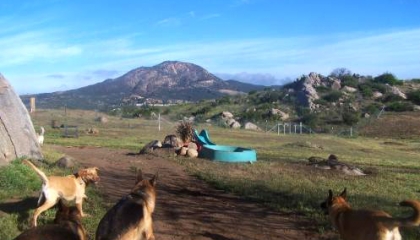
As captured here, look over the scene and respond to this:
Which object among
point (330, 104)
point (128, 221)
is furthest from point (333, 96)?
point (128, 221)

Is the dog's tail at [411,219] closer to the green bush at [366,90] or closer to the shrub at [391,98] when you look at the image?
the shrub at [391,98]

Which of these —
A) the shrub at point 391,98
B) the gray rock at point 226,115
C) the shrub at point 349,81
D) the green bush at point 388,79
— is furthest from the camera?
the green bush at point 388,79

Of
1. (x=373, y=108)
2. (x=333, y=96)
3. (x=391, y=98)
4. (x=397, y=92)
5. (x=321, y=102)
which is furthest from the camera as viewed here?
(x=397, y=92)

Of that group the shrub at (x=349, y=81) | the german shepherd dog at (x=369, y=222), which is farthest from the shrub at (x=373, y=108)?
the german shepherd dog at (x=369, y=222)

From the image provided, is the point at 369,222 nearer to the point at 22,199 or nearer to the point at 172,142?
the point at 22,199

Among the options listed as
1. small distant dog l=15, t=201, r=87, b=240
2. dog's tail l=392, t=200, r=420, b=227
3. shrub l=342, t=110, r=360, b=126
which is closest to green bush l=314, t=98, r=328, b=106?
shrub l=342, t=110, r=360, b=126

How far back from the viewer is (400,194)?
41.6ft

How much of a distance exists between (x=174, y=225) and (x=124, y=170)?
651 centimetres

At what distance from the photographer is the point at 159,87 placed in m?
112

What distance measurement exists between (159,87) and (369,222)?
106m

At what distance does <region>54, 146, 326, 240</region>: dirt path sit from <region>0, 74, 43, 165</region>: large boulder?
2094mm

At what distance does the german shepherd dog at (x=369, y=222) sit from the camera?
6129 millimetres

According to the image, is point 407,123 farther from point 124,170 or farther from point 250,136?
point 124,170

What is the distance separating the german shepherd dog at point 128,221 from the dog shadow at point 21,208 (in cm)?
307
